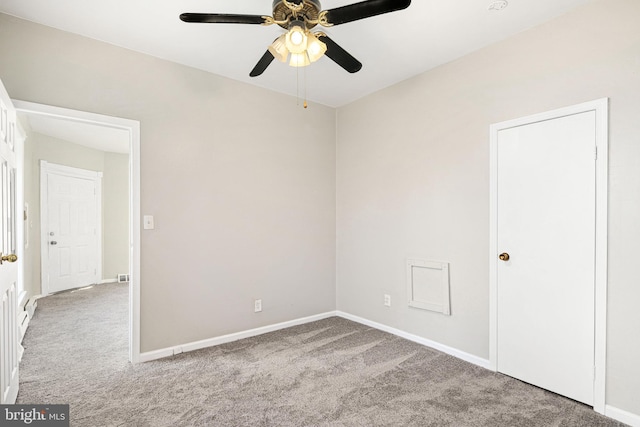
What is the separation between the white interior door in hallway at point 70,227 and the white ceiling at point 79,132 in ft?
1.66

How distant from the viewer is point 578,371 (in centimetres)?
228

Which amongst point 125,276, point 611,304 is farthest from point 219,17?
point 125,276

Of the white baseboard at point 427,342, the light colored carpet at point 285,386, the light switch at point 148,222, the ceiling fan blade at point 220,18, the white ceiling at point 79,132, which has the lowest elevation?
the light colored carpet at point 285,386

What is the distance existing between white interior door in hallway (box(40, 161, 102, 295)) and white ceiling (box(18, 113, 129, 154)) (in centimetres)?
51

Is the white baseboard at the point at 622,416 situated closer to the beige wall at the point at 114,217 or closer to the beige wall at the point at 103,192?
the beige wall at the point at 103,192

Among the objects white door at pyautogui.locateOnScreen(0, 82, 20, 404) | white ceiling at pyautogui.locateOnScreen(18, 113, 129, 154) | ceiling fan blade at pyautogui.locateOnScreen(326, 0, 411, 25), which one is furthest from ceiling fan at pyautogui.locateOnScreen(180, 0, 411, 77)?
white ceiling at pyautogui.locateOnScreen(18, 113, 129, 154)

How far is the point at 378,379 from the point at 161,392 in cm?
157

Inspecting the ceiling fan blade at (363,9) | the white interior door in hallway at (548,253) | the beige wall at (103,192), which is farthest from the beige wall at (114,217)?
the white interior door in hallway at (548,253)

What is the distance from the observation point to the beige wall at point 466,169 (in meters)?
2.10

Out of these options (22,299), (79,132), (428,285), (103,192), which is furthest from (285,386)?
(103,192)

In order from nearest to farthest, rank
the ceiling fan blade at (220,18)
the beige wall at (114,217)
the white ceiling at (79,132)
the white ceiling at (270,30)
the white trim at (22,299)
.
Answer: the ceiling fan blade at (220,18) → the white ceiling at (270,30) → the white trim at (22,299) → the white ceiling at (79,132) → the beige wall at (114,217)

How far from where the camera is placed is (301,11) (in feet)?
6.06

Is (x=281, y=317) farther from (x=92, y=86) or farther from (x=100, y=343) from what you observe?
(x=92, y=86)

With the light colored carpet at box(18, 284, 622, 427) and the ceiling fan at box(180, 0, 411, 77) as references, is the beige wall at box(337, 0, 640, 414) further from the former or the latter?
the ceiling fan at box(180, 0, 411, 77)
